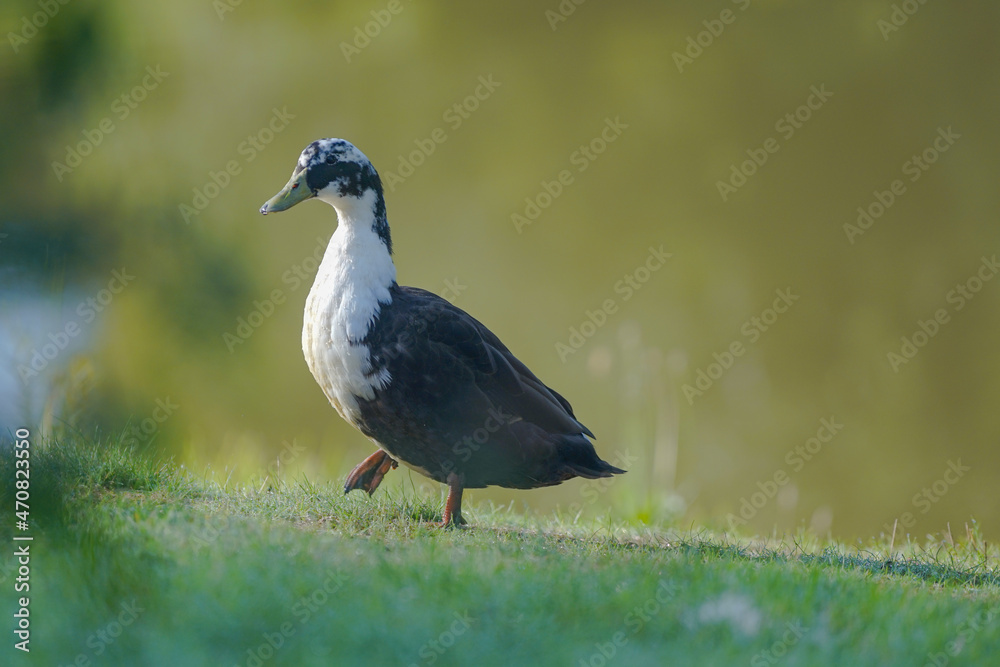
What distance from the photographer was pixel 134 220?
295cm

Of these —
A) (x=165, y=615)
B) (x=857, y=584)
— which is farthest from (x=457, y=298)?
(x=165, y=615)

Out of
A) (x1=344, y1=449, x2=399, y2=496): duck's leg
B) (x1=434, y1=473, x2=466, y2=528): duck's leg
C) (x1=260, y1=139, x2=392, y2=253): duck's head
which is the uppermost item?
(x1=260, y1=139, x2=392, y2=253): duck's head

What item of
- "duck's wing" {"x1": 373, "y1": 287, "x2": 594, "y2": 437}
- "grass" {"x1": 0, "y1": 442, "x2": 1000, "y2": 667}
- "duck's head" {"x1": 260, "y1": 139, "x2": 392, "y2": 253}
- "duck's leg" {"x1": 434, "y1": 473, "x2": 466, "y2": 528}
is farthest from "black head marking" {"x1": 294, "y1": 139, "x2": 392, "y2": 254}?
"grass" {"x1": 0, "y1": 442, "x2": 1000, "y2": 667}

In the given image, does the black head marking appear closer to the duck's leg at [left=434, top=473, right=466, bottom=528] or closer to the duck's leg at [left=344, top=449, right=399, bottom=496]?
the duck's leg at [left=344, top=449, right=399, bottom=496]

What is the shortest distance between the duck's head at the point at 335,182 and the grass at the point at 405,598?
1325 mm

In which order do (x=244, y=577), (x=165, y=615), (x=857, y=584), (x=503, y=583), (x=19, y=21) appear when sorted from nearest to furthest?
(x=19, y=21)
(x=165, y=615)
(x=244, y=577)
(x=503, y=583)
(x=857, y=584)

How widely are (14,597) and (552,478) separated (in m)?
2.31

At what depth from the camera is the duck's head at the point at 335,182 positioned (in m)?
4.30

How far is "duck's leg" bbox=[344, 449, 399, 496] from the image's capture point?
448 centimetres

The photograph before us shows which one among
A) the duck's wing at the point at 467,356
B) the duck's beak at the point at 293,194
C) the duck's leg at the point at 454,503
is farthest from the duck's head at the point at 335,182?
the duck's leg at the point at 454,503

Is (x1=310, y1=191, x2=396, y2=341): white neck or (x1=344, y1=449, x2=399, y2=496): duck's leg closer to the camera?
(x1=310, y1=191, x2=396, y2=341): white neck

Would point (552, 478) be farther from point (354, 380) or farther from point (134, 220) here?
point (134, 220)

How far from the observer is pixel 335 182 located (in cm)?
431

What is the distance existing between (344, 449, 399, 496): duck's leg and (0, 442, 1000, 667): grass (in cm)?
40
